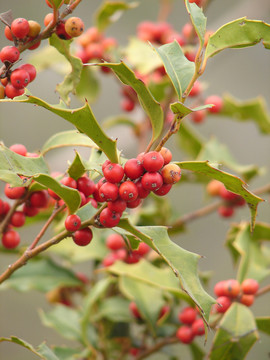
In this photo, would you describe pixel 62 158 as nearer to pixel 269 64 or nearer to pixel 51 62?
pixel 51 62

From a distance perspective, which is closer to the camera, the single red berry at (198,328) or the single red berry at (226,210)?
the single red berry at (198,328)

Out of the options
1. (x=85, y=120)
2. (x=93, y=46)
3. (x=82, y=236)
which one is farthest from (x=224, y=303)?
(x=93, y=46)

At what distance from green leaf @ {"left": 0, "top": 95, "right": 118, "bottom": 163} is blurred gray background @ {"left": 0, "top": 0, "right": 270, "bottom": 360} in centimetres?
127

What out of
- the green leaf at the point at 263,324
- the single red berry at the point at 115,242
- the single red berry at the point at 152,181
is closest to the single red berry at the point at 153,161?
the single red berry at the point at 152,181

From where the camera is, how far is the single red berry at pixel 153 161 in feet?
2.13

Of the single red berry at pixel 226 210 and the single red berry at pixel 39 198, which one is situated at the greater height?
the single red berry at pixel 39 198

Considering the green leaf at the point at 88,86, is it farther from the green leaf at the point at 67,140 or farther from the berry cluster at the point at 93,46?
the green leaf at the point at 67,140

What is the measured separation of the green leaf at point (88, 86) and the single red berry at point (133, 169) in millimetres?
949

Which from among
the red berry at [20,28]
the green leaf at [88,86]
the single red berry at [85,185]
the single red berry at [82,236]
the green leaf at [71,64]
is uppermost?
the red berry at [20,28]

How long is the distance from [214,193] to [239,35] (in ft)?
2.46

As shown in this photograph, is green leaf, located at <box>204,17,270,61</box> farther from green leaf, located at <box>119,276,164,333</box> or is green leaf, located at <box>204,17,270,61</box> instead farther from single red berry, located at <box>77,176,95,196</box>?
green leaf, located at <box>119,276,164,333</box>

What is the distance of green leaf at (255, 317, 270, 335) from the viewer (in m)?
1.01

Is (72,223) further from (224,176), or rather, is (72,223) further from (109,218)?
(224,176)

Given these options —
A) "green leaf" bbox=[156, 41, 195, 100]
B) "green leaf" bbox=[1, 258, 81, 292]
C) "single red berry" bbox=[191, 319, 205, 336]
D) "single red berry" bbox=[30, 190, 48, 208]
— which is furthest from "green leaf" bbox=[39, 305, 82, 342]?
"green leaf" bbox=[156, 41, 195, 100]
